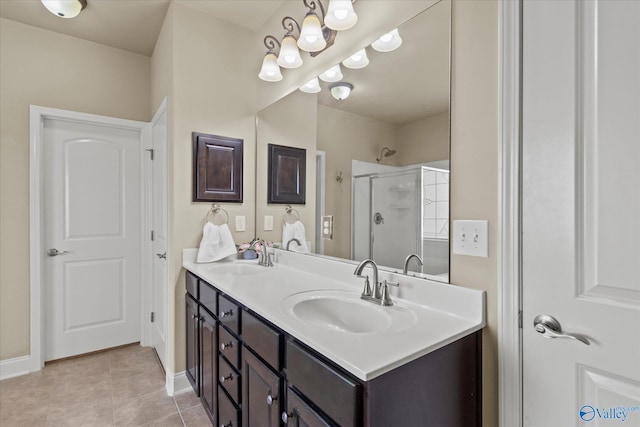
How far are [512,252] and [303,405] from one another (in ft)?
2.54

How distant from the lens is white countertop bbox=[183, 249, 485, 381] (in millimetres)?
815

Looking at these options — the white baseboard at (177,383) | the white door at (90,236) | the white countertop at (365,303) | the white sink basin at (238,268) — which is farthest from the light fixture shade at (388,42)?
the white door at (90,236)

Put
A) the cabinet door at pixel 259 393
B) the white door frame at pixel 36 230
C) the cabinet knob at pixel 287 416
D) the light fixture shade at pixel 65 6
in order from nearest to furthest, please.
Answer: the cabinet knob at pixel 287 416 → the cabinet door at pixel 259 393 → the light fixture shade at pixel 65 6 → the white door frame at pixel 36 230

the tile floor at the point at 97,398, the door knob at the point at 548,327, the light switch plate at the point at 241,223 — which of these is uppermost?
the light switch plate at the point at 241,223

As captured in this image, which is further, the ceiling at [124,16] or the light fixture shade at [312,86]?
the ceiling at [124,16]

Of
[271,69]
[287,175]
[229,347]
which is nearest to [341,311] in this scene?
[229,347]

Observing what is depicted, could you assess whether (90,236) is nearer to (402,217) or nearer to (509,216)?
(402,217)

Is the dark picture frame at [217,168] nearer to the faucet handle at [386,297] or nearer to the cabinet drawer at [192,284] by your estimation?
the cabinet drawer at [192,284]

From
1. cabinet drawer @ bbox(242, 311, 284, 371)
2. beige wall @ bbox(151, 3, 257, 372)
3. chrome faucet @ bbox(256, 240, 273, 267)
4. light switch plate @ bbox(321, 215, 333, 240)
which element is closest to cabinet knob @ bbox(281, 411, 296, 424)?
cabinet drawer @ bbox(242, 311, 284, 371)

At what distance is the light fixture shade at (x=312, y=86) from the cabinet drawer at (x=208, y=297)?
1.25 meters

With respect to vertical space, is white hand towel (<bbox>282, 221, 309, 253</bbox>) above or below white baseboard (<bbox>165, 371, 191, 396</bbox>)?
above

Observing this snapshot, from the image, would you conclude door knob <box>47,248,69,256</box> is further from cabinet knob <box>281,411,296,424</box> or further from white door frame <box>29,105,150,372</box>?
cabinet knob <box>281,411,296,424</box>

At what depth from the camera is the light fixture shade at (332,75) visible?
1.70 meters

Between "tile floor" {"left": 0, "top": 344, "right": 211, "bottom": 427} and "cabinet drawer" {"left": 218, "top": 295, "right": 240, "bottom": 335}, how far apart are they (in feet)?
2.62
